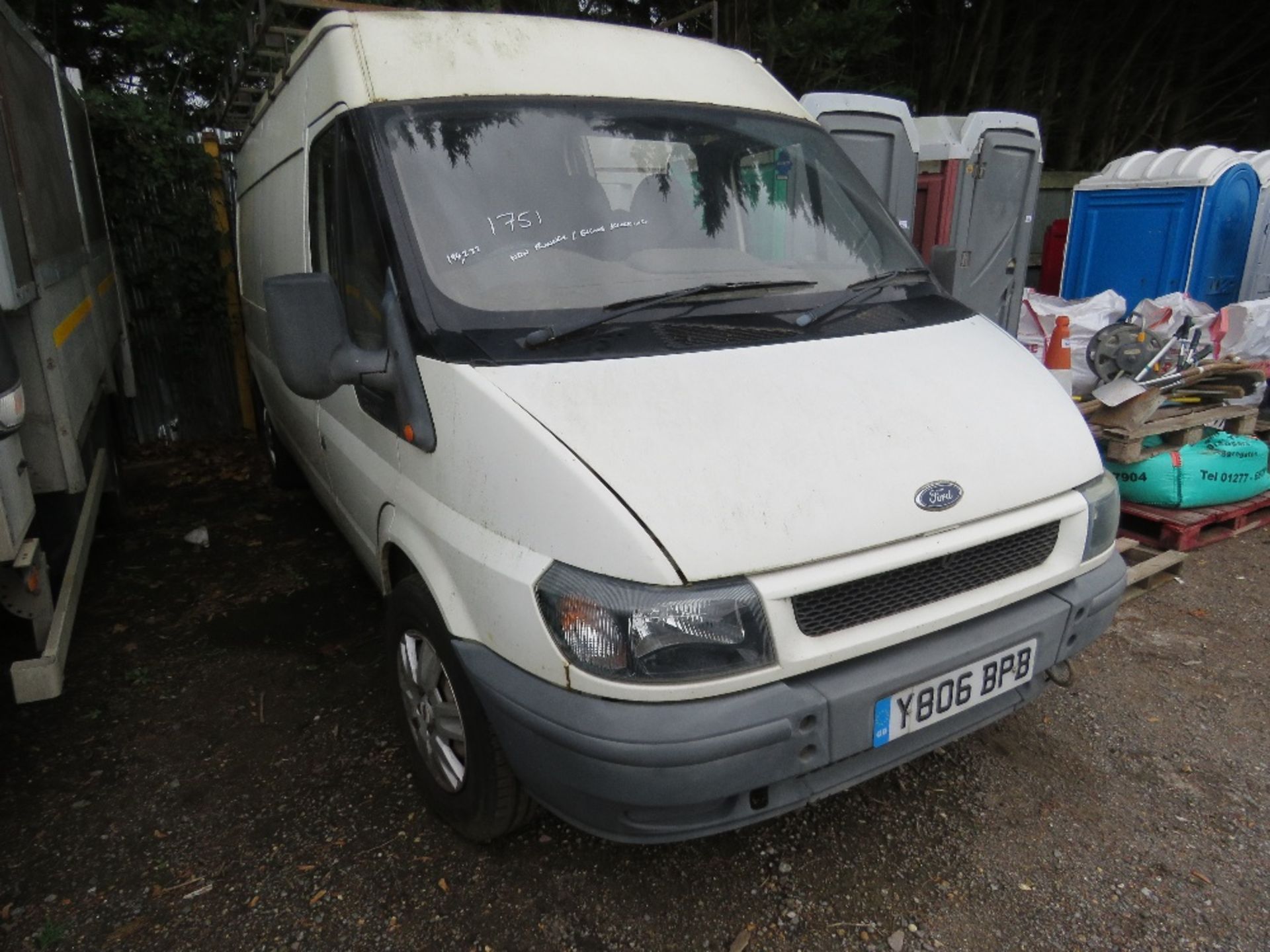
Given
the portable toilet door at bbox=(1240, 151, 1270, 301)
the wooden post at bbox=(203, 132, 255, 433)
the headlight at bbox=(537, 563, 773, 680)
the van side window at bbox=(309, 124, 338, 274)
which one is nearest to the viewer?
the headlight at bbox=(537, 563, 773, 680)

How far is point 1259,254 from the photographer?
7.08 meters

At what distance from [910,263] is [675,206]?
905 mm

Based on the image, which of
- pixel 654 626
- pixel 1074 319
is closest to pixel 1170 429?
pixel 1074 319

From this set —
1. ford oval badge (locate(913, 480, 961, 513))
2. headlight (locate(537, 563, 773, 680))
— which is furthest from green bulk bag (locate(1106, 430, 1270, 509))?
headlight (locate(537, 563, 773, 680))

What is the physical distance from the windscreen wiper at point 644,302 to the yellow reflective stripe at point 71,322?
2.20 m

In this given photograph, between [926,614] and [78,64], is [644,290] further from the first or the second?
[78,64]

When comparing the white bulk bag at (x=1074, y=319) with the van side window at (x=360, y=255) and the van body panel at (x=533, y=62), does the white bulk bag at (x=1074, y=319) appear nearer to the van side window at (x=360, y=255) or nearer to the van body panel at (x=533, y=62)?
the van body panel at (x=533, y=62)

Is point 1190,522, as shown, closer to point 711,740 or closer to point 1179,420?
point 1179,420

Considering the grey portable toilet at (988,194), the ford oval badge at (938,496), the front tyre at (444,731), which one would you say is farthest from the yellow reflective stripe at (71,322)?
the grey portable toilet at (988,194)

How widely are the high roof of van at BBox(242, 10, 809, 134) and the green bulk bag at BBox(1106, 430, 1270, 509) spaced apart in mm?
2890

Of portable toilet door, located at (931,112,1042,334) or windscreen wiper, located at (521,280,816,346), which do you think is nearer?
windscreen wiper, located at (521,280,816,346)

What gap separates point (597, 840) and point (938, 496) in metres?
1.44

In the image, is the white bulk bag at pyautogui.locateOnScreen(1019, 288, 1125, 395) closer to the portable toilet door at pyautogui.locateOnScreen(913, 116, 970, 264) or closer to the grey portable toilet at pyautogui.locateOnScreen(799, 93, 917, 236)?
the portable toilet door at pyautogui.locateOnScreen(913, 116, 970, 264)

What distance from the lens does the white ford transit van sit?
1.86 meters
